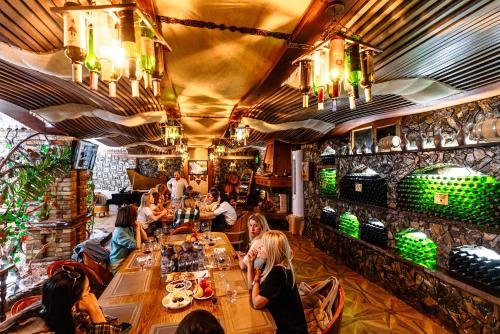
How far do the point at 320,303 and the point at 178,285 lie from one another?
4.75 feet

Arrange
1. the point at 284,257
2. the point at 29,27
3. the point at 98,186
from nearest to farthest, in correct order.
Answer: the point at 29,27 → the point at 284,257 → the point at 98,186

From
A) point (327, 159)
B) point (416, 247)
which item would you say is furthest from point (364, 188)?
point (327, 159)

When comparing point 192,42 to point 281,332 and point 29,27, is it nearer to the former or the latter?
point 29,27

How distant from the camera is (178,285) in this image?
2285 mm

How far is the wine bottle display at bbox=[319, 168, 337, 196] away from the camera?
632 cm

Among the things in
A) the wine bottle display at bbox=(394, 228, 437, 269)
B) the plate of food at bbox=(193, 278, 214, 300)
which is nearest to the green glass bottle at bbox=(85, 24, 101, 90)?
the plate of food at bbox=(193, 278, 214, 300)

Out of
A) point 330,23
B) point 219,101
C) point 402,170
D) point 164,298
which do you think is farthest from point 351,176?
point 164,298

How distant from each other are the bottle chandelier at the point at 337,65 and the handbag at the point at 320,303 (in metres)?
1.71

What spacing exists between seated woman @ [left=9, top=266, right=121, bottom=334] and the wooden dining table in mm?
295

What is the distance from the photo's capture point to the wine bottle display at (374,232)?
4512 millimetres

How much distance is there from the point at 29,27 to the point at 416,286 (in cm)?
558

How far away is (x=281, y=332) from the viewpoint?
1.95 meters

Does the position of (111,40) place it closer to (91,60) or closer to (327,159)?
(91,60)

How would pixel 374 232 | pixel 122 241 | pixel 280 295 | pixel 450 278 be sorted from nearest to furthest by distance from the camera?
pixel 280 295
pixel 450 278
pixel 122 241
pixel 374 232
